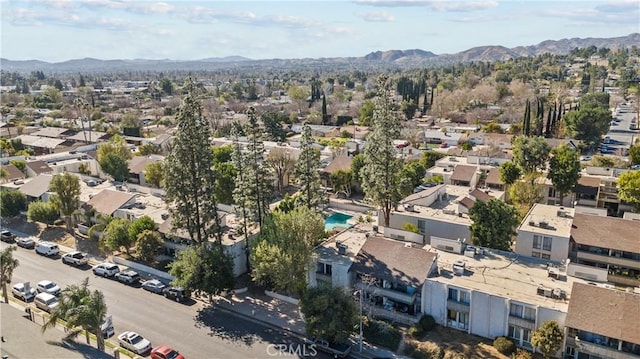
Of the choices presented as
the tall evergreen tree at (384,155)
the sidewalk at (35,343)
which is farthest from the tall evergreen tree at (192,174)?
the tall evergreen tree at (384,155)


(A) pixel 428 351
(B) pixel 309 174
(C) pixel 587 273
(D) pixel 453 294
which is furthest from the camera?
(B) pixel 309 174

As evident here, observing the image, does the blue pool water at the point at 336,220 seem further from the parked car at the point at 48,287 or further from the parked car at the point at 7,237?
the parked car at the point at 7,237

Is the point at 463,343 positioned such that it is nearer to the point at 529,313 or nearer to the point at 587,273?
the point at 529,313

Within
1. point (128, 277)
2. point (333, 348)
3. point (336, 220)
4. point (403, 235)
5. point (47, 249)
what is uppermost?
point (403, 235)

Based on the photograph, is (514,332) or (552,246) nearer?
A: (514,332)

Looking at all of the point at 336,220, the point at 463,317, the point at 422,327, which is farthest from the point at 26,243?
the point at 463,317

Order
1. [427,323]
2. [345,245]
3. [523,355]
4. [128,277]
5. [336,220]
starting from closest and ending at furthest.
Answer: [523,355] < [427,323] < [345,245] < [128,277] < [336,220]
